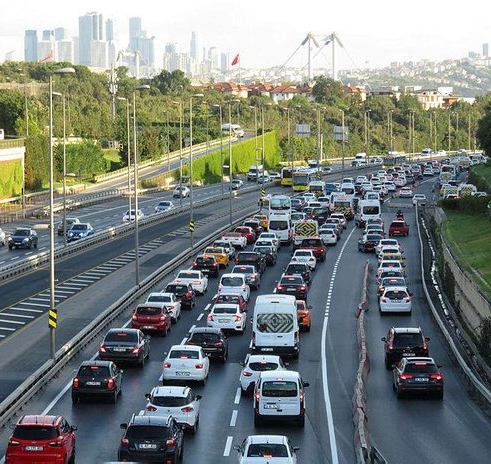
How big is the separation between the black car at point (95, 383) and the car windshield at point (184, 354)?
326 centimetres

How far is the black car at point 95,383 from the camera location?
37438mm

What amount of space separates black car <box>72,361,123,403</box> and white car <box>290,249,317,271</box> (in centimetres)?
3400

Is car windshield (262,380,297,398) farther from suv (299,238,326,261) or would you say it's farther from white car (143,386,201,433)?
suv (299,238,326,261)

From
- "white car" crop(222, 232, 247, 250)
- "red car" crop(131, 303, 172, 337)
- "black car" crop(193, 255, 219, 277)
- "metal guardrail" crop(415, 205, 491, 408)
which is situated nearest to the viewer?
"metal guardrail" crop(415, 205, 491, 408)

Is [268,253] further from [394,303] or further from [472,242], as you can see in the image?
[394,303]

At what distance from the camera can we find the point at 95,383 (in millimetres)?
37438

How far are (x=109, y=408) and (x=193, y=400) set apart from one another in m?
3.92

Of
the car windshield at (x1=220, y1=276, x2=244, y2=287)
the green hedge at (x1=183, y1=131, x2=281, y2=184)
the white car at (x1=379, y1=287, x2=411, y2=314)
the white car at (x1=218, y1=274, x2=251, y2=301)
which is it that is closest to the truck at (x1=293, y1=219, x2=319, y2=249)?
the white car at (x1=218, y1=274, x2=251, y2=301)

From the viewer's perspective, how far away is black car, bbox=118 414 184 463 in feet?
95.8

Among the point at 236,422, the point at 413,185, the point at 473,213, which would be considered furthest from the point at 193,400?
the point at 413,185

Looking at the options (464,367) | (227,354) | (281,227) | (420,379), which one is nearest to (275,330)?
(227,354)

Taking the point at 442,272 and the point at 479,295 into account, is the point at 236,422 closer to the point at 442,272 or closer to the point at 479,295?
the point at 479,295

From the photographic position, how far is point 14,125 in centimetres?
15412

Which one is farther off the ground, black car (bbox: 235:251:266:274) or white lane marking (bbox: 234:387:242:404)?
black car (bbox: 235:251:266:274)
